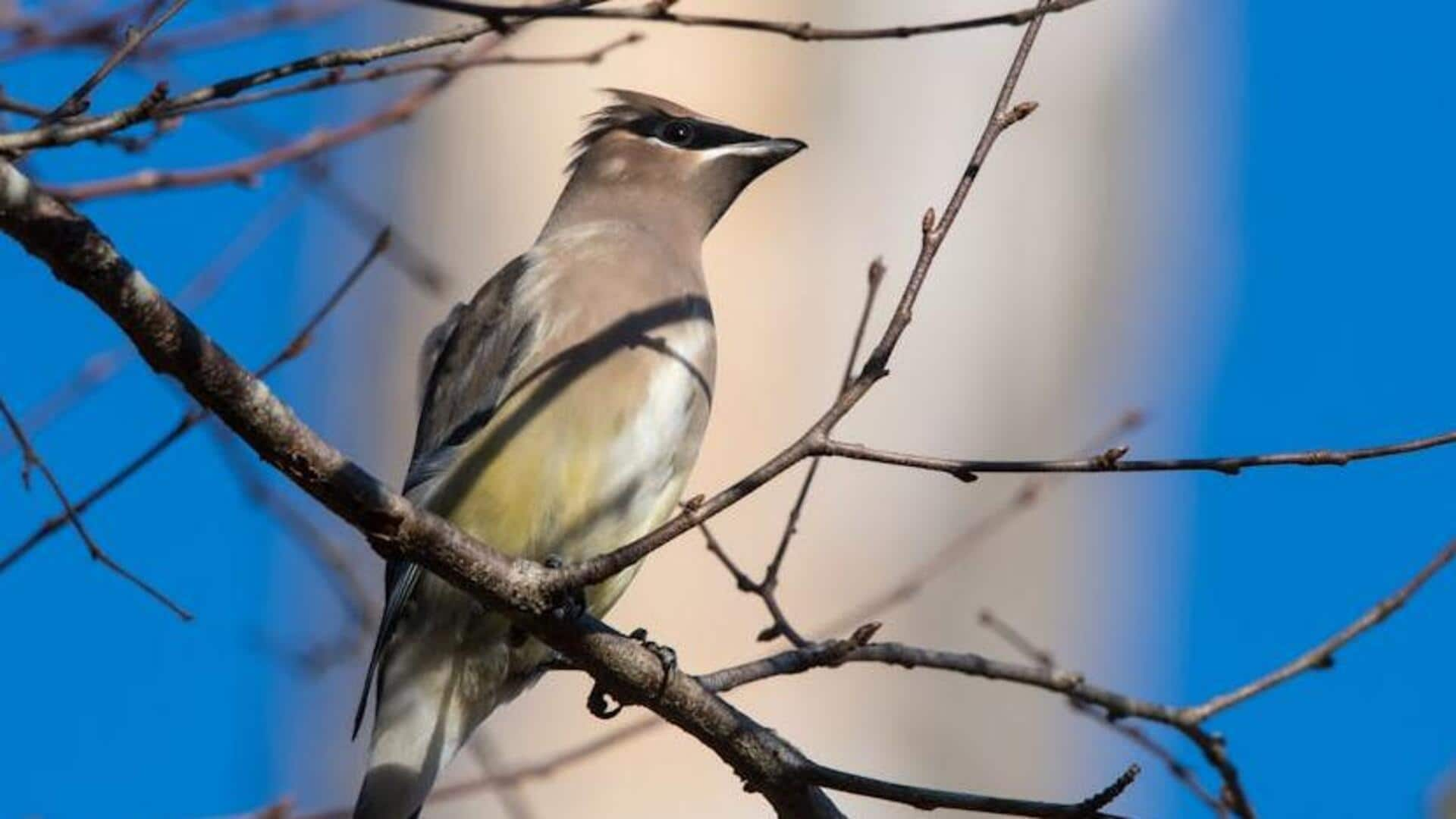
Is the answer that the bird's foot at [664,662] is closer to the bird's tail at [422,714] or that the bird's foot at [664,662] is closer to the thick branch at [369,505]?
the thick branch at [369,505]

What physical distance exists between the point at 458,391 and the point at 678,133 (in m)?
0.90

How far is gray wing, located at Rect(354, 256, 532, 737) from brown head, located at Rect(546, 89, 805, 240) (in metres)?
0.36

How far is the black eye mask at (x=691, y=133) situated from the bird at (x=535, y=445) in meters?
0.24

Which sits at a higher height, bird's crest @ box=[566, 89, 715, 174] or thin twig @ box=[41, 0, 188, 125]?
bird's crest @ box=[566, 89, 715, 174]

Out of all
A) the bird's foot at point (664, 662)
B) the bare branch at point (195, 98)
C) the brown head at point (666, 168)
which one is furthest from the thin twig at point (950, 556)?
the bare branch at point (195, 98)

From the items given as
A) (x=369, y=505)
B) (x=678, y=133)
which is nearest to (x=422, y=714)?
(x=678, y=133)

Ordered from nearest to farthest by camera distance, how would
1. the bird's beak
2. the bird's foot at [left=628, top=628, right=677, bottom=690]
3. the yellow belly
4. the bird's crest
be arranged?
the bird's foot at [left=628, top=628, right=677, bottom=690]
the yellow belly
the bird's beak
the bird's crest

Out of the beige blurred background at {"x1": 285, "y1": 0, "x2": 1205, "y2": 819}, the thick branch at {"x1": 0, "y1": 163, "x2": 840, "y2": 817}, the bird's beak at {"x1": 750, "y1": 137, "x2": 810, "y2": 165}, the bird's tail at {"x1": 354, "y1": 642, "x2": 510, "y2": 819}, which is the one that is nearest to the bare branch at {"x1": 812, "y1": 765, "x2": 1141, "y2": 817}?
the thick branch at {"x1": 0, "y1": 163, "x2": 840, "y2": 817}

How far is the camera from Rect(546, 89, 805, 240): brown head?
5.12 metres

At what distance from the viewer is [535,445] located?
442 centimetres

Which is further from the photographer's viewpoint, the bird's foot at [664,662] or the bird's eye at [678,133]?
the bird's eye at [678,133]

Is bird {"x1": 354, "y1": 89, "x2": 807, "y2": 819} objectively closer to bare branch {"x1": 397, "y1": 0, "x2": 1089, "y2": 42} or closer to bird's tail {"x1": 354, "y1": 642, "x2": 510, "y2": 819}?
bird's tail {"x1": 354, "y1": 642, "x2": 510, "y2": 819}

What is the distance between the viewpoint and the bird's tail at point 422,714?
15.0ft

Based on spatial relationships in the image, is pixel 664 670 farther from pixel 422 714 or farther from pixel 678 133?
pixel 678 133
